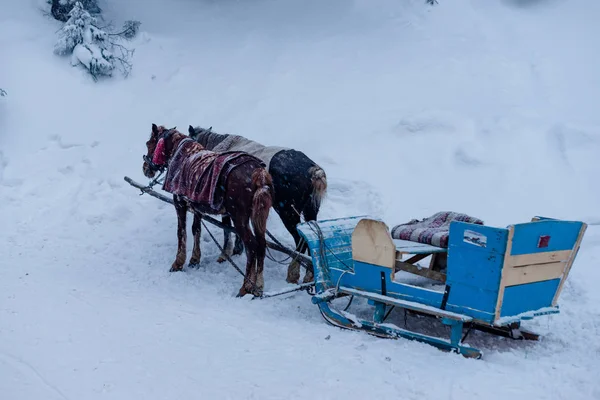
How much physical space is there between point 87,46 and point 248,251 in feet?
28.7

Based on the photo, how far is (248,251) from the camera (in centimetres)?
609

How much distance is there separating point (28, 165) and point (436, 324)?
331 inches

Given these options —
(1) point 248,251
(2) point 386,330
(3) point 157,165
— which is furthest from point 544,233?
(3) point 157,165

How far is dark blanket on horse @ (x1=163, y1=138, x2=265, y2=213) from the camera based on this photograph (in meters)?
6.04

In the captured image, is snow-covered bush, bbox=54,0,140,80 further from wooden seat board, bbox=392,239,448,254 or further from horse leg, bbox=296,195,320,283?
wooden seat board, bbox=392,239,448,254

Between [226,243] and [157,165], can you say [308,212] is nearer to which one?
[226,243]

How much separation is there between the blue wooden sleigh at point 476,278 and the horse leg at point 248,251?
1.34 m

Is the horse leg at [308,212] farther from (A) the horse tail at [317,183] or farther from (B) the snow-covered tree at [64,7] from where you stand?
(B) the snow-covered tree at [64,7]

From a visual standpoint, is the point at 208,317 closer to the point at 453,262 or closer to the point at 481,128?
the point at 453,262

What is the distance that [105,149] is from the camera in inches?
408

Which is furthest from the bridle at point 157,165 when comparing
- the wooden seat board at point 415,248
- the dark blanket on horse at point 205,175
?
the wooden seat board at point 415,248

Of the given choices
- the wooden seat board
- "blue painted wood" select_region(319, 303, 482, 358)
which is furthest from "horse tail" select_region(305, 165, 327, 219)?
Answer: "blue painted wood" select_region(319, 303, 482, 358)

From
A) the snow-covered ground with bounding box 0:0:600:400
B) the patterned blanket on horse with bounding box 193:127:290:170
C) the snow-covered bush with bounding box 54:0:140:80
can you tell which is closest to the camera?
the snow-covered ground with bounding box 0:0:600:400

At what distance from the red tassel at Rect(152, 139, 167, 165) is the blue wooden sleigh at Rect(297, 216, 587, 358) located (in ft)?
11.7
